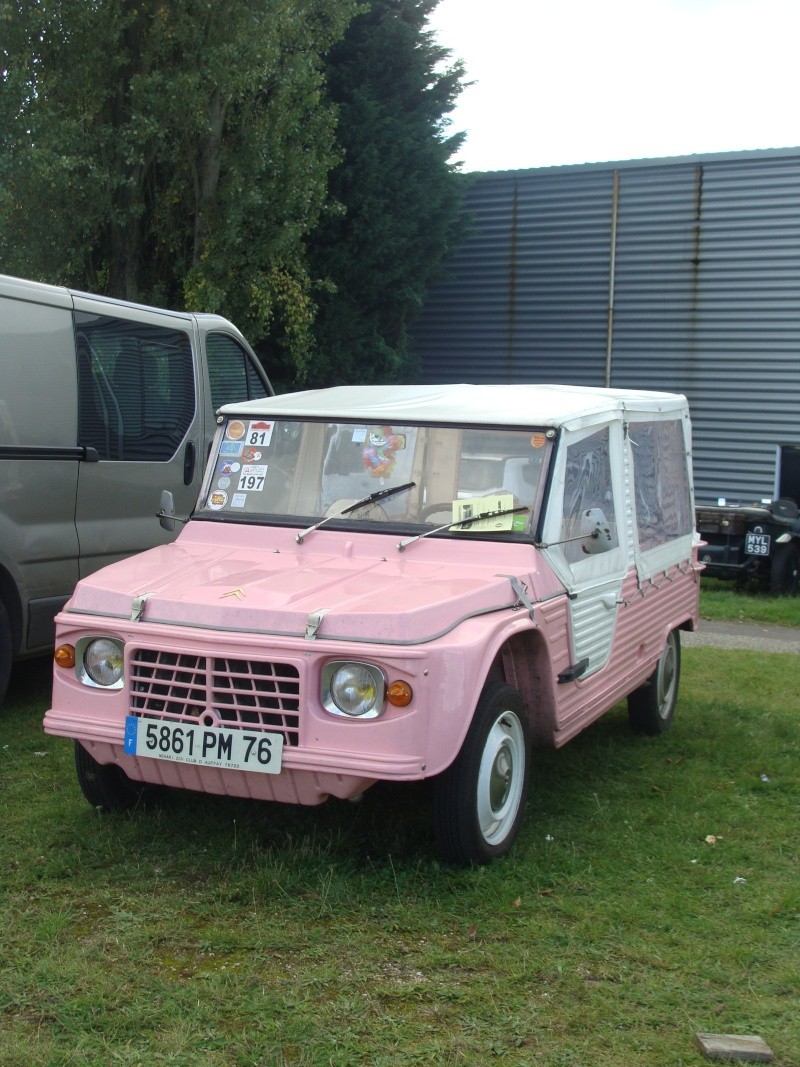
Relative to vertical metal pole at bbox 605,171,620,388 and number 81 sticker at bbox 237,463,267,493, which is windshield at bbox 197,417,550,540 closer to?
number 81 sticker at bbox 237,463,267,493

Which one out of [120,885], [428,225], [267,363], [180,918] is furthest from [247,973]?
[428,225]

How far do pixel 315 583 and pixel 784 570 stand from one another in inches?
408

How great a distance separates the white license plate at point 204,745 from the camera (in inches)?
165

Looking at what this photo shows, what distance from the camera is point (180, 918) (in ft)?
13.5

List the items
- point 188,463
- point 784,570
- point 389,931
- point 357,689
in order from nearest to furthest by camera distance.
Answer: point 389,931 < point 357,689 < point 188,463 < point 784,570

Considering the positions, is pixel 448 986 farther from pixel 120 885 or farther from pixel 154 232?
pixel 154 232

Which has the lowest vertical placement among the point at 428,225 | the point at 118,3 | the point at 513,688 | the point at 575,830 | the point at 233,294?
the point at 575,830

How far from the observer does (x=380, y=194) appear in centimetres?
1791

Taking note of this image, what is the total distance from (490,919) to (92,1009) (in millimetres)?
1391

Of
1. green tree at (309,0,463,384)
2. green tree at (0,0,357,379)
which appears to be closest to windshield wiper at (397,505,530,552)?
green tree at (0,0,357,379)

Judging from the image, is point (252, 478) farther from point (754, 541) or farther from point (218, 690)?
point (754, 541)

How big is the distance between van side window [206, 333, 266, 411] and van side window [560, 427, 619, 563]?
3493mm

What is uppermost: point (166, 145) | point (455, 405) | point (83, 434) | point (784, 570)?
point (166, 145)

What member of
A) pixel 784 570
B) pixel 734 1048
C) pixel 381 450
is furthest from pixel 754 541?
pixel 734 1048
